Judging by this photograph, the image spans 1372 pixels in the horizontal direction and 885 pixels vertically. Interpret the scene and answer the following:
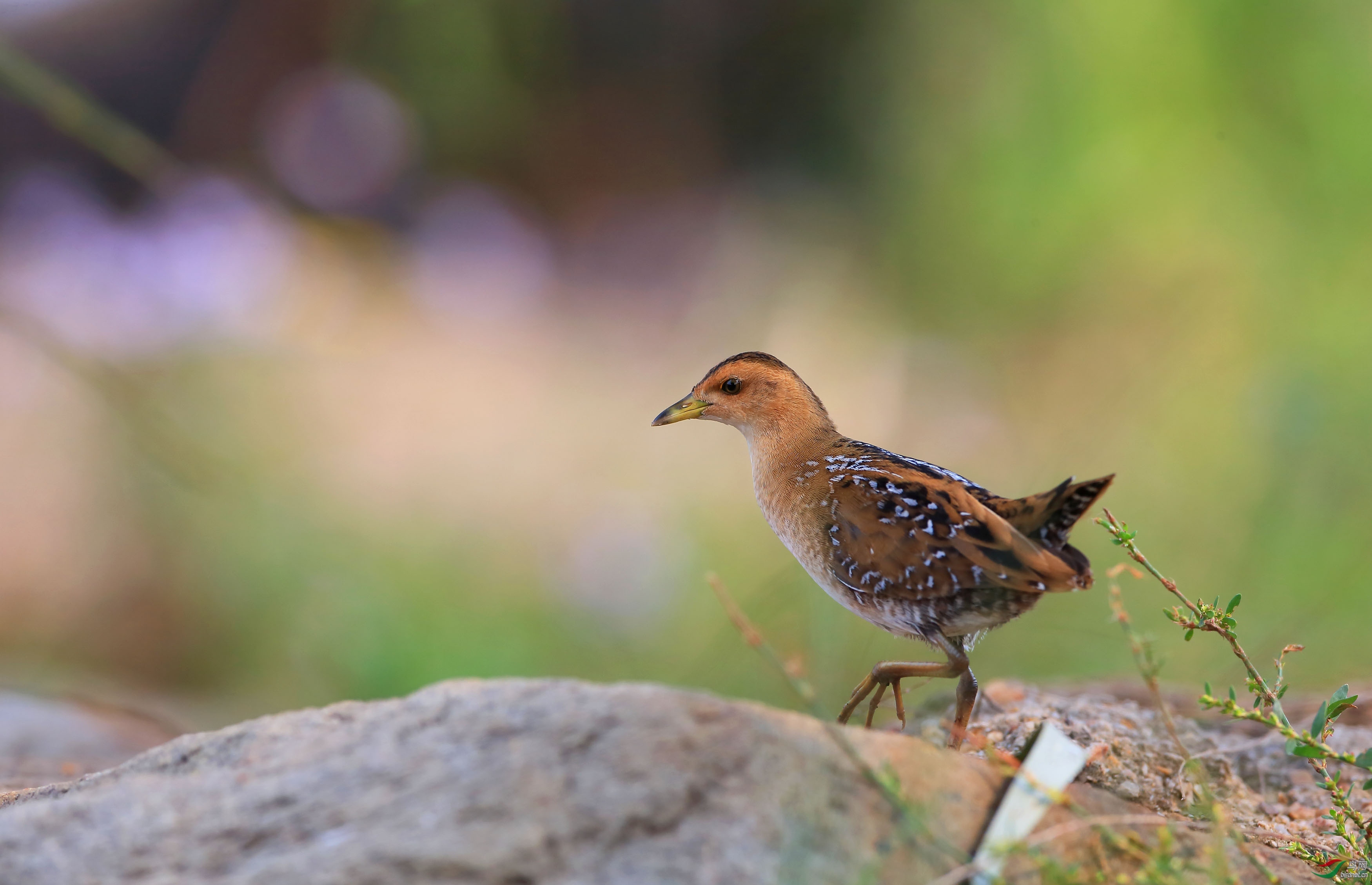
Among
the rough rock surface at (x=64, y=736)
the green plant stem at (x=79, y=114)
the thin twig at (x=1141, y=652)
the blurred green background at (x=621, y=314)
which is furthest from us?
the blurred green background at (x=621, y=314)

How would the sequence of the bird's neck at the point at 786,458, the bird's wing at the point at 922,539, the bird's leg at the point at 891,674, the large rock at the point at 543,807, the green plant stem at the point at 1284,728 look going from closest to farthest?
the large rock at the point at 543,807, the green plant stem at the point at 1284,728, the bird's wing at the point at 922,539, the bird's leg at the point at 891,674, the bird's neck at the point at 786,458

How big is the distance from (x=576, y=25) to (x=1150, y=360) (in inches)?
169

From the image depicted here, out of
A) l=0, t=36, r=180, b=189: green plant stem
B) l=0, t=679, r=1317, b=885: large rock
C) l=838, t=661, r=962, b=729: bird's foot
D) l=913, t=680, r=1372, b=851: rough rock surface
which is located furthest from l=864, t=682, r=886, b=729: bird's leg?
l=0, t=36, r=180, b=189: green plant stem

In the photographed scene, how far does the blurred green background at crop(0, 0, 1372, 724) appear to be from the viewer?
6020 millimetres

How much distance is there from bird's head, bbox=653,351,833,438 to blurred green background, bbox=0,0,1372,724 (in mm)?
2015

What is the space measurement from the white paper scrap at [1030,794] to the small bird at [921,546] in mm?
332

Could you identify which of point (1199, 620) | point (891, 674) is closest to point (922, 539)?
point (891, 674)

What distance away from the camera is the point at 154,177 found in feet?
18.0

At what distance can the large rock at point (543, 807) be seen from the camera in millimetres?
1672

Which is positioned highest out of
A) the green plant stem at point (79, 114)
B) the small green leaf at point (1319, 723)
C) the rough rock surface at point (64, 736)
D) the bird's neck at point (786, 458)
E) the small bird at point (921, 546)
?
the green plant stem at point (79, 114)

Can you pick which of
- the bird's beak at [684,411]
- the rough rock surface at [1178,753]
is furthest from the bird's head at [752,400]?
the rough rock surface at [1178,753]

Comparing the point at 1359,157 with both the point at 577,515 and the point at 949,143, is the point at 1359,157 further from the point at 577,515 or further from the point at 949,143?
the point at 577,515

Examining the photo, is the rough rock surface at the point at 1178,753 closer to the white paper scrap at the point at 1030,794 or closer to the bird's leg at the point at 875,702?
the bird's leg at the point at 875,702

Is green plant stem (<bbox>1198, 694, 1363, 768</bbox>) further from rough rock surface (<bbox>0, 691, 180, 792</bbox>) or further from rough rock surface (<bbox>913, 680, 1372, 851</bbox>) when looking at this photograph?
rough rock surface (<bbox>0, 691, 180, 792</bbox>)
